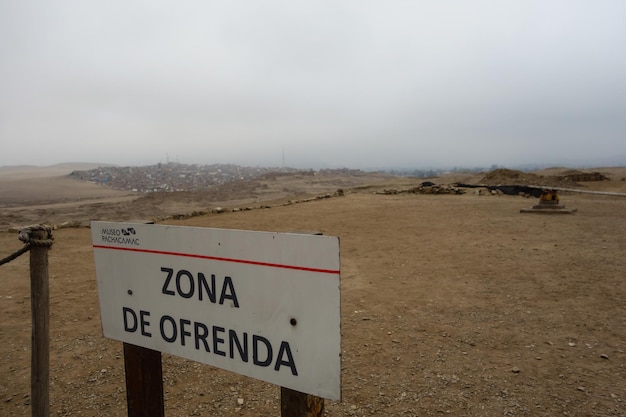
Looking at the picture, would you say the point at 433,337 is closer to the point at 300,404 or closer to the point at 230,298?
the point at 300,404

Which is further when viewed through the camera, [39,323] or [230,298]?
[39,323]

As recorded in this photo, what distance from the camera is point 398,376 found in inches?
131

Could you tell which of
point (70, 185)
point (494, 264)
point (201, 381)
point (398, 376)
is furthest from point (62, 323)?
point (70, 185)

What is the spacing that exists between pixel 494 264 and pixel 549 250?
62.8 inches

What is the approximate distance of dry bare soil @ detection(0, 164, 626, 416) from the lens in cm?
303

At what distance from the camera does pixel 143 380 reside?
6.41ft

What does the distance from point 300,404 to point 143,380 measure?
93 centimetres

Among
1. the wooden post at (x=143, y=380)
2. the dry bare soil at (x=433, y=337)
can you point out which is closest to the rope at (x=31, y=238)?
the wooden post at (x=143, y=380)

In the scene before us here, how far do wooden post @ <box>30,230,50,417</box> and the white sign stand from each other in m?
0.41

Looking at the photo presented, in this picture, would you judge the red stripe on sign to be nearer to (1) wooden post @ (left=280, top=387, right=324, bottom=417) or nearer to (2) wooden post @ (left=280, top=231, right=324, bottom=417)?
(2) wooden post @ (left=280, top=231, right=324, bottom=417)

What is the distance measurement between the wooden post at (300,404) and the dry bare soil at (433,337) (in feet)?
5.36

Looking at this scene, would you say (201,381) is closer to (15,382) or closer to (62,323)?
(15,382)

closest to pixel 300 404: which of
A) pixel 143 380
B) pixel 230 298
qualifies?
pixel 230 298

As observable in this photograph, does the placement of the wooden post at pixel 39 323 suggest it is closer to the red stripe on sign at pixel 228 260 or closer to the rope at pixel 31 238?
the rope at pixel 31 238
